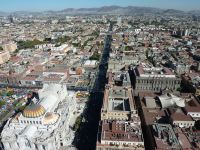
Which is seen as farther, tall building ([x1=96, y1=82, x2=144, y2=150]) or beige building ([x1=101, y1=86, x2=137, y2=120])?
beige building ([x1=101, y1=86, x2=137, y2=120])

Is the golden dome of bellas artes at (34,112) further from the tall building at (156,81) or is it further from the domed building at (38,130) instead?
the tall building at (156,81)

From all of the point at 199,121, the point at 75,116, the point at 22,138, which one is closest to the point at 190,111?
the point at 199,121

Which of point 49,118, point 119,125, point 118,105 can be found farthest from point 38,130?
point 118,105

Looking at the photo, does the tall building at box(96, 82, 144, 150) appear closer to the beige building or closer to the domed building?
the beige building

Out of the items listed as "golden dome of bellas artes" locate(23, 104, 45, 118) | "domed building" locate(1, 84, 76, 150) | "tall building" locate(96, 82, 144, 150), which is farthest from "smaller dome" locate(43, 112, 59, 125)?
"tall building" locate(96, 82, 144, 150)

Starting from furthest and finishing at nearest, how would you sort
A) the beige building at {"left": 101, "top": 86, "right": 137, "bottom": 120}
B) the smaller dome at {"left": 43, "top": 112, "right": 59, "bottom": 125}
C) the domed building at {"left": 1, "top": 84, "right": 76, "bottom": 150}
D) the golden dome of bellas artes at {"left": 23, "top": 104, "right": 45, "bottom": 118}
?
the beige building at {"left": 101, "top": 86, "right": 137, "bottom": 120} → the smaller dome at {"left": 43, "top": 112, "right": 59, "bottom": 125} → the golden dome of bellas artes at {"left": 23, "top": 104, "right": 45, "bottom": 118} → the domed building at {"left": 1, "top": 84, "right": 76, "bottom": 150}

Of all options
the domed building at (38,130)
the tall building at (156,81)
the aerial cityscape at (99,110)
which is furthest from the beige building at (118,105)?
the tall building at (156,81)

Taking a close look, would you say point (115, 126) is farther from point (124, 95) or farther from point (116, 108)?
point (124, 95)

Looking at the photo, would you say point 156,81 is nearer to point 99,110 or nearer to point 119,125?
point 99,110
